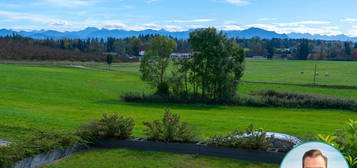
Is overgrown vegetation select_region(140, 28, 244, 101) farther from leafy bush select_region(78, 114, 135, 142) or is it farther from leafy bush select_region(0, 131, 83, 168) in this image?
leafy bush select_region(0, 131, 83, 168)

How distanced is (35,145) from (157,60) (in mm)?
34268

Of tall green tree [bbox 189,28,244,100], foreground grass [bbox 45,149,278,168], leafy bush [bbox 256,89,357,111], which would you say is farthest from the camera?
tall green tree [bbox 189,28,244,100]

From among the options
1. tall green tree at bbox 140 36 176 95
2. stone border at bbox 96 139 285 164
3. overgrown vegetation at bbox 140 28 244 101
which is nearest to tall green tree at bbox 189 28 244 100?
overgrown vegetation at bbox 140 28 244 101

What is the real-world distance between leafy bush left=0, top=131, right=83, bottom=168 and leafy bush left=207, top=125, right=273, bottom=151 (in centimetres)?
440

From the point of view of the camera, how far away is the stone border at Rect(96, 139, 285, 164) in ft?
34.8

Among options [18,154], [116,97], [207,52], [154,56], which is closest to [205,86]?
[207,52]

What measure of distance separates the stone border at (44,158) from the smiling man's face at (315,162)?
8.18m

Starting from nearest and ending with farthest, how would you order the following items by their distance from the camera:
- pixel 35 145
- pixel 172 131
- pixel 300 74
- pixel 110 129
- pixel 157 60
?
pixel 35 145 → pixel 172 131 → pixel 110 129 → pixel 157 60 → pixel 300 74

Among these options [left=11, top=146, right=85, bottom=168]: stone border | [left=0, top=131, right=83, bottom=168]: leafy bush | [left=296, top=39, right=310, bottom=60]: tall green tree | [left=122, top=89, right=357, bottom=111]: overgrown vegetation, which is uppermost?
[left=296, top=39, right=310, bottom=60]: tall green tree

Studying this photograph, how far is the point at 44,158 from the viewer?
34.0ft

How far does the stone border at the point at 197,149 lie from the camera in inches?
418

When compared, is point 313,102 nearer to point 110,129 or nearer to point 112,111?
point 112,111

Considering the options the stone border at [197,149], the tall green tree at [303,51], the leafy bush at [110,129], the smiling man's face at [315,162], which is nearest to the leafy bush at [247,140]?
the stone border at [197,149]

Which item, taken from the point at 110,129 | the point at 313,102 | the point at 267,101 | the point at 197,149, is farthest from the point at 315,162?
the point at 313,102
